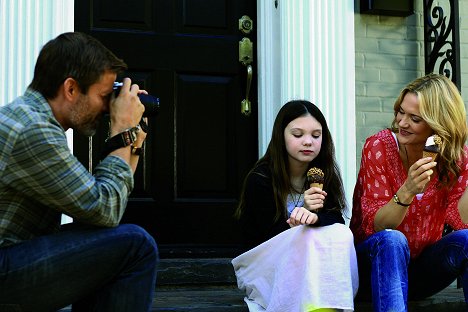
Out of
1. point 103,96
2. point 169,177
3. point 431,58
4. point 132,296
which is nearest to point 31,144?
point 103,96

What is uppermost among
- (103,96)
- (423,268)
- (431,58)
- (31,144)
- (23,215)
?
(431,58)

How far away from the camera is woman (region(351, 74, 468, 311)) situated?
3301 millimetres

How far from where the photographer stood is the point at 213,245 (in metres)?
4.73

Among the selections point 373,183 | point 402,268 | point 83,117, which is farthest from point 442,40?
point 83,117

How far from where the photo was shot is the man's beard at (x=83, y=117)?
262cm

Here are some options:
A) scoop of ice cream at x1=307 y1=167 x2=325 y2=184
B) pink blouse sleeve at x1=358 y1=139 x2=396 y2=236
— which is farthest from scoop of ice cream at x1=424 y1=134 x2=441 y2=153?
scoop of ice cream at x1=307 y1=167 x2=325 y2=184

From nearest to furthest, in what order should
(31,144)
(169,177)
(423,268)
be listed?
(31,144) → (423,268) → (169,177)

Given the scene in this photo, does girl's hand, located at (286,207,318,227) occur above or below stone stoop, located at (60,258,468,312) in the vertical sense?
above

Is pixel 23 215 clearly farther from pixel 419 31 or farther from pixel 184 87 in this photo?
pixel 419 31

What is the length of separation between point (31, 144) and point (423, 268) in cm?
193

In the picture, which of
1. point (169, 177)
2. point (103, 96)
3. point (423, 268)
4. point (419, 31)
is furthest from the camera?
point (419, 31)

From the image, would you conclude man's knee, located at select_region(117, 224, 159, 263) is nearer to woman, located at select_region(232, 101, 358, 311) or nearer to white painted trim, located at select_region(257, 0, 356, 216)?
woman, located at select_region(232, 101, 358, 311)

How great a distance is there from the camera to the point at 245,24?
4.82m

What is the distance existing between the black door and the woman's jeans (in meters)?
2.03
